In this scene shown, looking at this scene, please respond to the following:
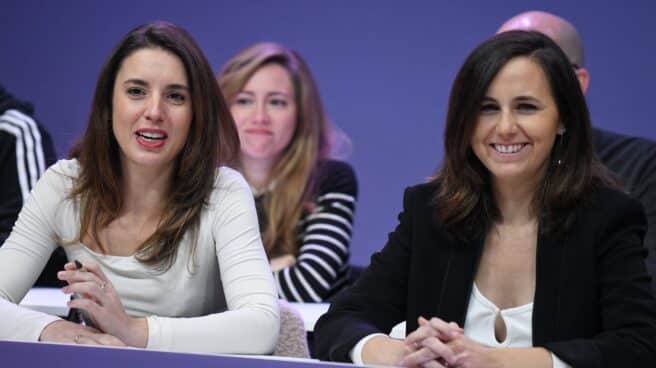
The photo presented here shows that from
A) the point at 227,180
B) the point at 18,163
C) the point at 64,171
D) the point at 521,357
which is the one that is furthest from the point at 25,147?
the point at 521,357

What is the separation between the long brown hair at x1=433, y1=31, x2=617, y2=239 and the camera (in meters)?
2.29

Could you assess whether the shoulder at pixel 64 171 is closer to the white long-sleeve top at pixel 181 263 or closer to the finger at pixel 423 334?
the white long-sleeve top at pixel 181 263

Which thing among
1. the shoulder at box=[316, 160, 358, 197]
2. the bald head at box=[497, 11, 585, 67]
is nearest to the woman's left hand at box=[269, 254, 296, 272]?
the shoulder at box=[316, 160, 358, 197]

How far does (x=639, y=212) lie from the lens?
2.27 metres

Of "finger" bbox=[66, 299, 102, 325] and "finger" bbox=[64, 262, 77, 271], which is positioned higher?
"finger" bbox=[64, 262, 77, 271]

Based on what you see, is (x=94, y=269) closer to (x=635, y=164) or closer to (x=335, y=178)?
(x=635, y=164)

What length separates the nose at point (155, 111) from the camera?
2.48 m

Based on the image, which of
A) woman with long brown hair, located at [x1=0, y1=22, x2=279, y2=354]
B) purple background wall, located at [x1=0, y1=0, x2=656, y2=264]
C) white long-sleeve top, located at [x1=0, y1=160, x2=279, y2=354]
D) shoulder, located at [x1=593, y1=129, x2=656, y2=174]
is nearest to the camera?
white long-sleeve top, located at [x1=0, y1=160, x2=279, y2=354]

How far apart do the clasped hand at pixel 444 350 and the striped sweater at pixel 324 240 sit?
1.86m

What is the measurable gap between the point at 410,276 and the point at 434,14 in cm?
263

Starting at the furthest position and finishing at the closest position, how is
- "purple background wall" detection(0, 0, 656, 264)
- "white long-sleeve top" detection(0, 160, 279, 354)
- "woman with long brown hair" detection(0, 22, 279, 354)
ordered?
"purple background wall" detection(0, 0, 656, 264), "woman with long brown hair" detection(0, 22, 279, 354), "white long-sleeve top" detection(0, 160, 279, 354)

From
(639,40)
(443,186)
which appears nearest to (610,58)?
(639,40)

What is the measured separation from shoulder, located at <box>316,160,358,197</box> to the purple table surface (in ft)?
8.11

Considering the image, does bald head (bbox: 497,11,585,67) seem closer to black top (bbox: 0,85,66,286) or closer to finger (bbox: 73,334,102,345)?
black top (bbox: 0,85,66,286)
